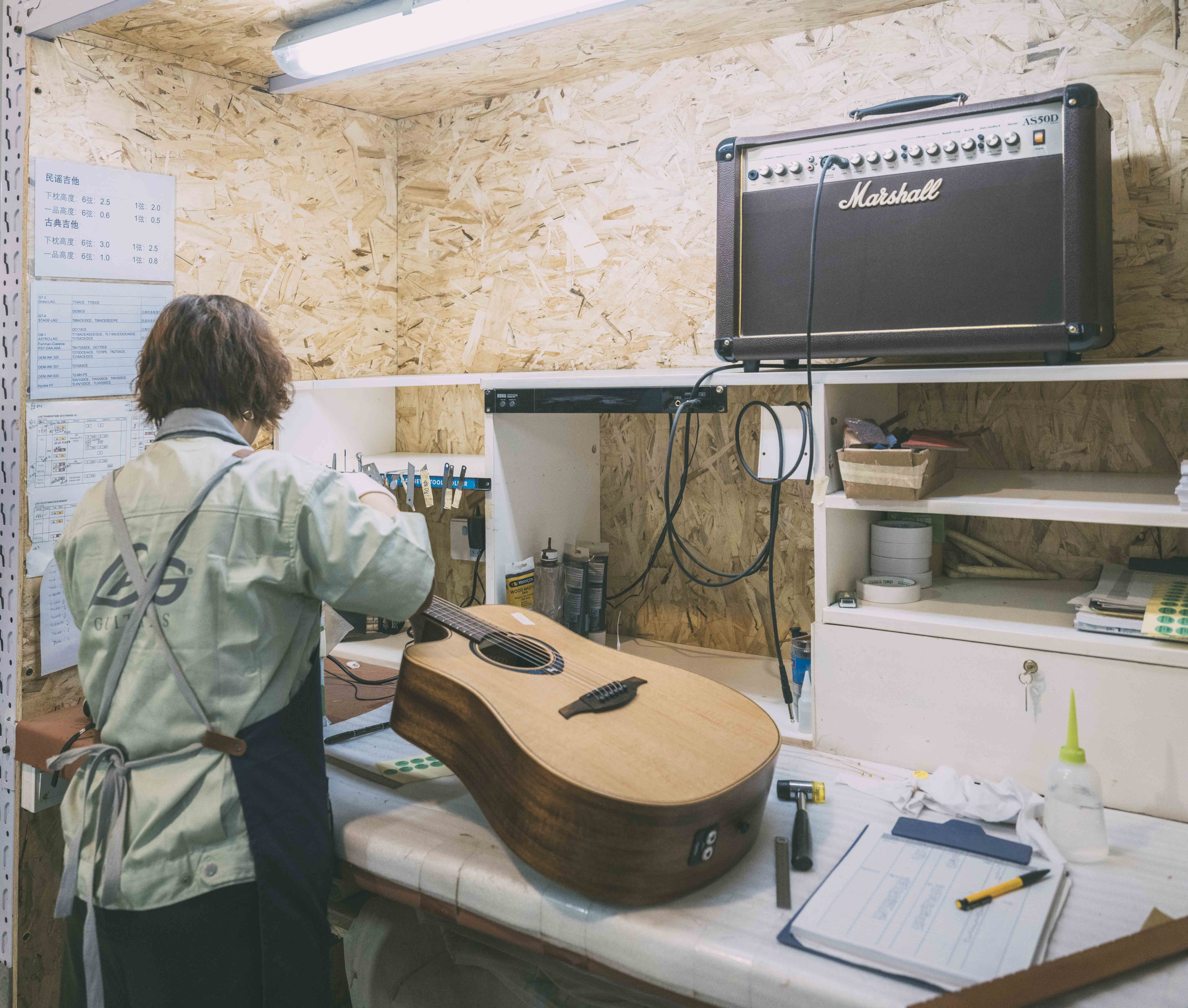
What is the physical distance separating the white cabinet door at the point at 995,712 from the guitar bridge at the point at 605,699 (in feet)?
1.30

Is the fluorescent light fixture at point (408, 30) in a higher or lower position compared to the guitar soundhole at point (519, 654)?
higher

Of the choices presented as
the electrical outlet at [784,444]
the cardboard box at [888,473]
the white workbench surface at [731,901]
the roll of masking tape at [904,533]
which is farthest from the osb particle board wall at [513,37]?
the white workbench surface at [731,901]

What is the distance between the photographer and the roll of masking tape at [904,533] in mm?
1593

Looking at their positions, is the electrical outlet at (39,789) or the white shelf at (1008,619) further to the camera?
the electrical outlet at (39,789)

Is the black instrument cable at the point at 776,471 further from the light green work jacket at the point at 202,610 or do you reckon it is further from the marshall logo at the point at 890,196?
the light green work jacket at the point at 202,610

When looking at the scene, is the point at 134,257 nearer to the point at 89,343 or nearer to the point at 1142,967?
the point at 89,343

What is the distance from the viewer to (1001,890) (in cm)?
104

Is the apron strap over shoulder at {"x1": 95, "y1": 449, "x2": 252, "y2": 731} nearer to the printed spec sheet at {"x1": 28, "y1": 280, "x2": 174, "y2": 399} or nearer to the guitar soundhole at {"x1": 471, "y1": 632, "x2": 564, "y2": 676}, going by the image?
the guitar soundhole at {"x1": 471, "y1": 632, "x2": 564, "y2": 676}

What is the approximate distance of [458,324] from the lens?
93.5 inches

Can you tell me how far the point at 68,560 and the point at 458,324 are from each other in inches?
53.6

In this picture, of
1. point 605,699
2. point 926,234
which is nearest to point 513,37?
point 926,234

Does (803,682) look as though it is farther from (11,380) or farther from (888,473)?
(11,380)

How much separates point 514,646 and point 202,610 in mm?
477

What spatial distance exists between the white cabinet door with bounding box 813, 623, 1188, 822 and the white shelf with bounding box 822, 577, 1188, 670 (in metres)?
0.01
